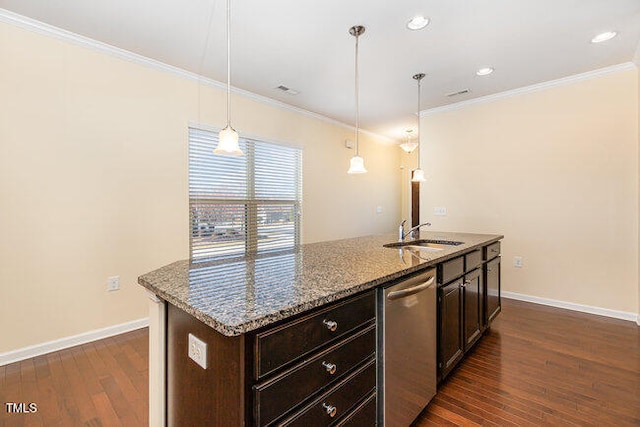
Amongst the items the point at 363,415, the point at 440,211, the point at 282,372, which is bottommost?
the point at 363,415

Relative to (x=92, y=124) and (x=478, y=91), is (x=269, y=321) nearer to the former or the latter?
(x=92, y=124)

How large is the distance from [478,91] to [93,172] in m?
4.39

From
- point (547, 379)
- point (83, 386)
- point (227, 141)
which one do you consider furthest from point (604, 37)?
point (83, 386)

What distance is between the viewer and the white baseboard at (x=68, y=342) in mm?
2195

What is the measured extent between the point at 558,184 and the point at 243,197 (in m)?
3.82

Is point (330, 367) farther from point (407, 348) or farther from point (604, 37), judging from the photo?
point (604, 37)

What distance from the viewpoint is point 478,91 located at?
3725 millimetres

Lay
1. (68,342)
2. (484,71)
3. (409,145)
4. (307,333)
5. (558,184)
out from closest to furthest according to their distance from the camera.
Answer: (307,333)
(68,342)
(484,71)
(558,184)
(409,145)

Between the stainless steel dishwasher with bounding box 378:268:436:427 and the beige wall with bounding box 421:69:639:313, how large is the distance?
277 cm

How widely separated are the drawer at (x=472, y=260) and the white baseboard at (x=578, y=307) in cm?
190

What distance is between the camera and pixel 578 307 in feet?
10.8

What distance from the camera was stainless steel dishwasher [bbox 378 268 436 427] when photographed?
1309 millimetres

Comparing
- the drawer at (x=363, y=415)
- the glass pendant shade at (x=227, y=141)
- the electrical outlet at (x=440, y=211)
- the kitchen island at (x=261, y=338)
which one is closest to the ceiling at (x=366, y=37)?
the glass pendant shade at (x=227, y=141)

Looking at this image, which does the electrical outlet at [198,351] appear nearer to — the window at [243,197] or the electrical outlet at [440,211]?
the window at [243,197]
